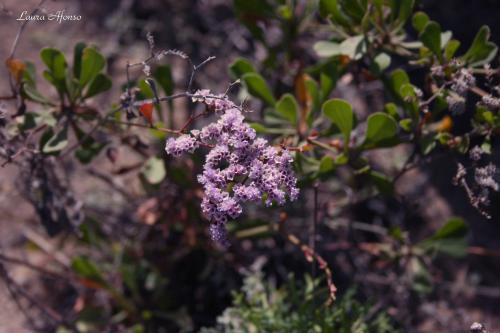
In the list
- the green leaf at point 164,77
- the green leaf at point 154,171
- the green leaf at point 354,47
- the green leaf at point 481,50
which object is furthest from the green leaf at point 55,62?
the green leaf at point 481,50

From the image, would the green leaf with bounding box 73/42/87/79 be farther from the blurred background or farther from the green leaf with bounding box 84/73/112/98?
the blurred background

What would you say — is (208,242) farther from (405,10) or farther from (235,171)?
(405,10)

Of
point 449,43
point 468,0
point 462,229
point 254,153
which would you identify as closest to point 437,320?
point 462,229

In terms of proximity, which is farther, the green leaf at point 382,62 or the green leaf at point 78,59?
the green leaf at point 78,59

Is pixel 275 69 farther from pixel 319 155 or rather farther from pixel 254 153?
pixel 254 153

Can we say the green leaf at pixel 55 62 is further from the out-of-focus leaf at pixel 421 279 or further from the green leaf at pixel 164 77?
the out-of-focus leaf at pixel 421 279

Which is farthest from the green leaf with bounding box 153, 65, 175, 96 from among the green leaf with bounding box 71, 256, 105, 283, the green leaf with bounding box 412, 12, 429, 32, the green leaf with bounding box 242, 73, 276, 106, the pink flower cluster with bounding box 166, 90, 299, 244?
the green leaf with bounding box 412, 12, 429, 32

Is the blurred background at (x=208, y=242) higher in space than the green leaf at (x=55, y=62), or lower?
lower
